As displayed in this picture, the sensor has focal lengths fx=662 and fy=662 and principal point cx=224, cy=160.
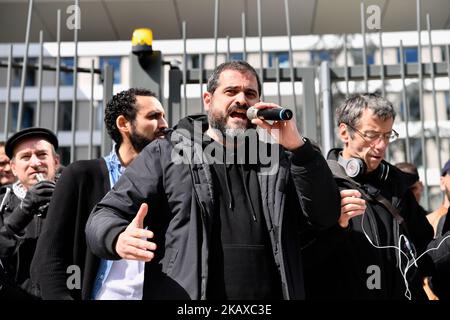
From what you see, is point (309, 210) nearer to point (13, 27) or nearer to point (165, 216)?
point (165, 216)

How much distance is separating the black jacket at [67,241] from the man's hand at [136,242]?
2.83 ft

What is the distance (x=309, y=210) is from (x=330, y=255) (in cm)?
70

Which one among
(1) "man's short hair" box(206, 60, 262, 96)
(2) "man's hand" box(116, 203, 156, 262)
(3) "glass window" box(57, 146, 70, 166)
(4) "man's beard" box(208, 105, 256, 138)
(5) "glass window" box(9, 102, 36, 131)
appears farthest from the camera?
(5) "glass window" box(9, 102, 36, 131)

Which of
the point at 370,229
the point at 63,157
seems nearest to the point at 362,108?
the point at 370,229

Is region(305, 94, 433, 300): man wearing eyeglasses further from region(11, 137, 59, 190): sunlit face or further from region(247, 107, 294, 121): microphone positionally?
region(11, 137, 59, 190): sunlit face

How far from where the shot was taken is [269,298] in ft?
8.60

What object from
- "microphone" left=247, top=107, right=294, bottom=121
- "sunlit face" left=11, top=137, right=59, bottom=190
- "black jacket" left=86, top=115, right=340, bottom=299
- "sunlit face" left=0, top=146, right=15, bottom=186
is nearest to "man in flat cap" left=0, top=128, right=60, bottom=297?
"sunlit face" left=11, top=137, right=59, bottom=190

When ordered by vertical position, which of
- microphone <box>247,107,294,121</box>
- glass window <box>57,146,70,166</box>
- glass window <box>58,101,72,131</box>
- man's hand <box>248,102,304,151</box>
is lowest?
man's hand <box>248,102,304,151</box>

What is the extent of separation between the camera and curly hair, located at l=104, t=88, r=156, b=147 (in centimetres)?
394

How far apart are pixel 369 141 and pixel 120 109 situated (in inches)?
58.1

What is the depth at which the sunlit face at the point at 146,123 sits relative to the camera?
3.82 m

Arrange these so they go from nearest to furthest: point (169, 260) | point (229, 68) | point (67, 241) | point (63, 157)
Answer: point (169, 260), point (229, 68), point (67, 241), point (63, 157)

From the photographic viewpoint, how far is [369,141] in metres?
3.75

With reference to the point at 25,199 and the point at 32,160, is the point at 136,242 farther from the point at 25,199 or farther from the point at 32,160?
the point at 32,160
